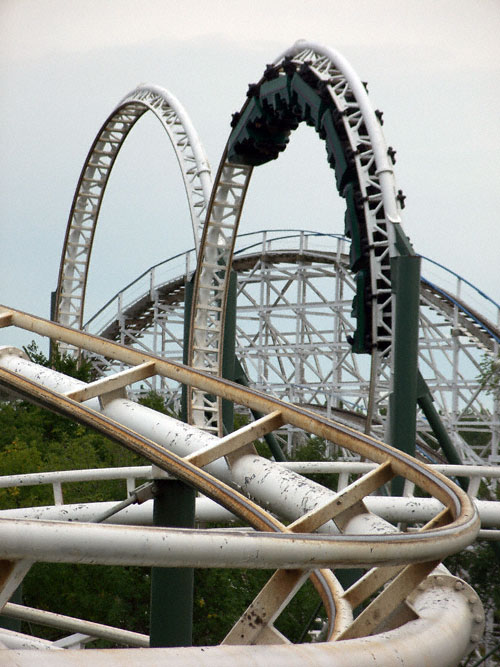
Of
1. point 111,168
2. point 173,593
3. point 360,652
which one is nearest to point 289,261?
point 111,168

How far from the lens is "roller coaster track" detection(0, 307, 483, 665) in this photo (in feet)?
7.66

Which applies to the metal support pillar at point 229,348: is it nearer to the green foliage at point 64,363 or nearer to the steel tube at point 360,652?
the green foliage at point 64,363

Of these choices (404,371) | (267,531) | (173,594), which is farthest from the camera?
(404,371)

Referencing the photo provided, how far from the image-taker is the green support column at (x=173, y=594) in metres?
5.27

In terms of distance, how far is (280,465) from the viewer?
4.74 metres

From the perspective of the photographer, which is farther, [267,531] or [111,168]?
[111,168]

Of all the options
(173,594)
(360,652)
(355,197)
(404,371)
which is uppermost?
(355,197)

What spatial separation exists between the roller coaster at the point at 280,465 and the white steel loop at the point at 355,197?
0.02m

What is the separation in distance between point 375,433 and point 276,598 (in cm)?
1748

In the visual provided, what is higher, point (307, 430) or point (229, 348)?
point (229, 348)

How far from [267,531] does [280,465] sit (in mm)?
1530

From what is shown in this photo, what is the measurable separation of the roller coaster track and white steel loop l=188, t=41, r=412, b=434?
551 cm

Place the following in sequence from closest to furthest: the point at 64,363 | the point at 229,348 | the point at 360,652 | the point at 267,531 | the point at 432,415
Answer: the point at 360,652, the point at 267,531, the point at 432,415, the point at 229,348, the point at 64,363

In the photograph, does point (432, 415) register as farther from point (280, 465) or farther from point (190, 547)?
point (190, 547)
